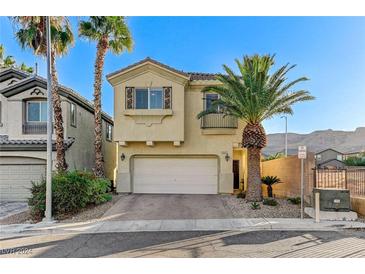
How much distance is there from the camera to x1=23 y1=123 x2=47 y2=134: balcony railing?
17.0m

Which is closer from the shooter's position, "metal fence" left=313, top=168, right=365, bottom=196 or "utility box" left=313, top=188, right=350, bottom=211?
"utility box" left=313, top=188, right=350, bottom=211

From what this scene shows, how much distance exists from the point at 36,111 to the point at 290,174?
47.9 feet

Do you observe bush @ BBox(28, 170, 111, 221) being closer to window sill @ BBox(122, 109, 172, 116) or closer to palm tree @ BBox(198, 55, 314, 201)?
window sill @ BBox(122, 109, 172, 116)

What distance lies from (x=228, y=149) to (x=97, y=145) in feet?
24.5

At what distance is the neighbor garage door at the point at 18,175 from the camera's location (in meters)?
16.6

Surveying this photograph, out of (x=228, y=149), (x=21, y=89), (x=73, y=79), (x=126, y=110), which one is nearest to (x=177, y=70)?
(x=126, y=110)

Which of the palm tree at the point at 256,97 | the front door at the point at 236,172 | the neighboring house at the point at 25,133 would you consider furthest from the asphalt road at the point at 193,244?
the front door at the point at 236,172

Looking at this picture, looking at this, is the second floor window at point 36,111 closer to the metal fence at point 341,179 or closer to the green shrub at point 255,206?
the green shrub at point 255,206

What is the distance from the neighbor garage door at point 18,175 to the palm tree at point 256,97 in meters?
11.3

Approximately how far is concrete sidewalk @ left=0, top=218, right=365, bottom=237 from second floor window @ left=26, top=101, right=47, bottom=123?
8093mm

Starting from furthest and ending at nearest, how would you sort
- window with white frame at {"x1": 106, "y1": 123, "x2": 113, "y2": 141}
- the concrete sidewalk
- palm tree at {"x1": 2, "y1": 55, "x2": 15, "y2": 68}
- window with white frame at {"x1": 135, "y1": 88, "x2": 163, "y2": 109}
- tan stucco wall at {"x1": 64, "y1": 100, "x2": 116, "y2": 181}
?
palm tree at {"x1": 2, "y1": 55, "x2": 15, "y2": 68}
window with white frame at {"x1": 106, "y1": 123, "x2": 113, "y2": 141}
tan stucco wall at {"x1": 64, "y1": 100, "x2": 116, "y2": 181}
window with white frame at {"x1": 135, "y1": 88, "x2": 163, "y2": 109}
the concrete sidewalk

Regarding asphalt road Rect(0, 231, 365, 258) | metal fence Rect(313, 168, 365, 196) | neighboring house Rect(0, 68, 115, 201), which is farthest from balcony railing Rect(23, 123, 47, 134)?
metal fence Rect(313, 168, 365, 196)

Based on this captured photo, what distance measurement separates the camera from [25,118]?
56.2ft

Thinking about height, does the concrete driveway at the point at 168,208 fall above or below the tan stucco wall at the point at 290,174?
below
